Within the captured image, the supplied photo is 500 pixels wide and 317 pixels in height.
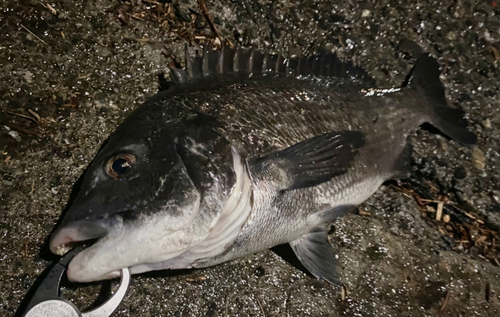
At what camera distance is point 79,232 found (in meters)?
1.65

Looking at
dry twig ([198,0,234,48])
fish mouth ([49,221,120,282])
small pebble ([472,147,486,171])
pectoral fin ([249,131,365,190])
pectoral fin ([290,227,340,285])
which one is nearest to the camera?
fish mouth ([49,221,120,282])

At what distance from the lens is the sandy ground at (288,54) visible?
2.29m

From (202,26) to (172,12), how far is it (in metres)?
0.25

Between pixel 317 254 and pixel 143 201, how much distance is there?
1.27 m

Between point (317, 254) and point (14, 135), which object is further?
point (317, 254)

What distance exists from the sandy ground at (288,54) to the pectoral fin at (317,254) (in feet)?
0.48

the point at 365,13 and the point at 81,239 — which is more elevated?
the point at 365,13

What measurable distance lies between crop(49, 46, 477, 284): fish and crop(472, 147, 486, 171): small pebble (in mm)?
737

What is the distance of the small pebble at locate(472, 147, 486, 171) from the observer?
3172mm

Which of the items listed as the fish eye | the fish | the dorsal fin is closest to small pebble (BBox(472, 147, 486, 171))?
the fish

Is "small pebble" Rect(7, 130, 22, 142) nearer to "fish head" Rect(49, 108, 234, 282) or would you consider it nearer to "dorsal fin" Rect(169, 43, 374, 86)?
"fish head" Rect(49, 108, 234, 282)

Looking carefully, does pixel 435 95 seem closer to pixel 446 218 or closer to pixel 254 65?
pixel 446 218

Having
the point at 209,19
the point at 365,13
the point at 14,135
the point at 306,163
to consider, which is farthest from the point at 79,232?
the point at 365,13

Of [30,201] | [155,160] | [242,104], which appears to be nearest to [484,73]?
[242,104]
